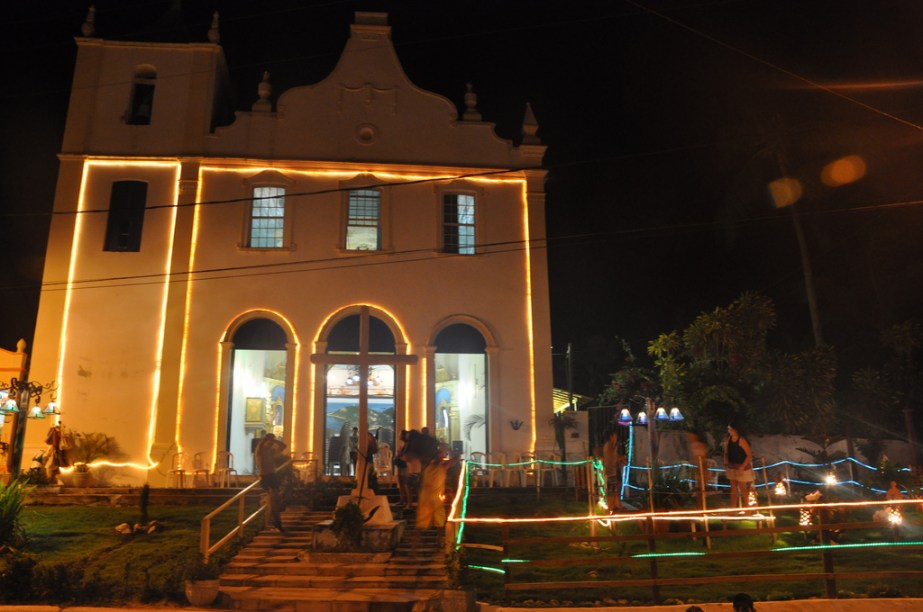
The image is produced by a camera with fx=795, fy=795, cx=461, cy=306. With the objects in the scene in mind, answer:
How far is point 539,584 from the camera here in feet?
29.7

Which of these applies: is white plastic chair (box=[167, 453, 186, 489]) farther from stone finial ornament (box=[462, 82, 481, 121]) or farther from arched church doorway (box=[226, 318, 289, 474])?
stone finial ornament (box=[462, 82, 481, 121])

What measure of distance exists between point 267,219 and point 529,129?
23.3 feet

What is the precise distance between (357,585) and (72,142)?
15.1 metres

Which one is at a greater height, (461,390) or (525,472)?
(461,390)

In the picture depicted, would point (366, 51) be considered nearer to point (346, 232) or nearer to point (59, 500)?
point (346, 232)

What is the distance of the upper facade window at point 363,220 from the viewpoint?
787 inches

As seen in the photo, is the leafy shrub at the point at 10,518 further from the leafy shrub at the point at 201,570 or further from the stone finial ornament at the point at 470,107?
the stone finial ornament at the point at 470,107

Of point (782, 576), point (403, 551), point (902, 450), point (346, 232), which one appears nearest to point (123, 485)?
point (346, 232)

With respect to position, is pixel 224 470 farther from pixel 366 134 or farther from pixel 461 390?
pixel 366 134

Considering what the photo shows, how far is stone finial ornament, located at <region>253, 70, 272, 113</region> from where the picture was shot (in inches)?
803

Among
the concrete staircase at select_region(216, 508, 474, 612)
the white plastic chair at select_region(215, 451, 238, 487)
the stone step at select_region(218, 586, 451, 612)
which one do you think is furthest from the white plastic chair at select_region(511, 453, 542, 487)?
the stone step at select_region(218, 586, 451, 612)

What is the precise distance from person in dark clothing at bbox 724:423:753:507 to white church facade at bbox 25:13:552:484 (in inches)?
274

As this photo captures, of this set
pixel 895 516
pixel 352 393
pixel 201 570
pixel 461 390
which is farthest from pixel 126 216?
pixel 895 516

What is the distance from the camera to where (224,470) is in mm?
16641
